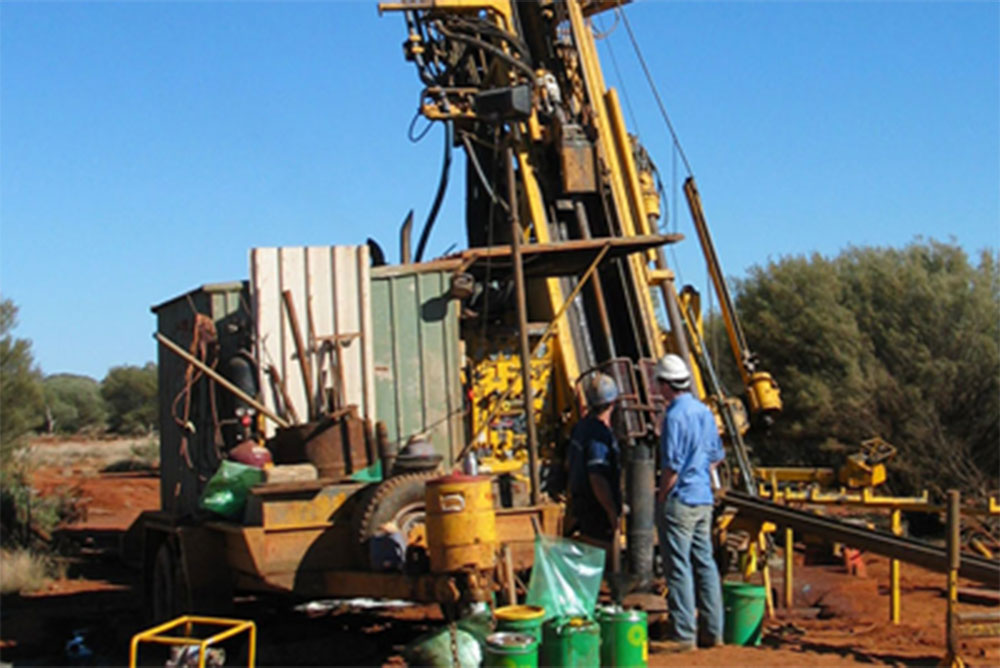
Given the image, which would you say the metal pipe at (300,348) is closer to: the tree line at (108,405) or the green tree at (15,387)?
the green tree at (15,387)

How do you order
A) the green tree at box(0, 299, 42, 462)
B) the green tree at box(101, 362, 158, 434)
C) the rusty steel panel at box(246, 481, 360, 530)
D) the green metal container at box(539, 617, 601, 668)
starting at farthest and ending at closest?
the green tree at box(101, 362, 158, 434) → the green tree at box(0, 299, 42, 462) → the rusty steel panel at box(246, 481, 360, 530) → the green metal container at box(539, 617, 601, 668)

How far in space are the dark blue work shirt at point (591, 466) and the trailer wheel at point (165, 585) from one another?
3201mm

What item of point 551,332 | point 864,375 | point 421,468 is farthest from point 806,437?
point 421,468

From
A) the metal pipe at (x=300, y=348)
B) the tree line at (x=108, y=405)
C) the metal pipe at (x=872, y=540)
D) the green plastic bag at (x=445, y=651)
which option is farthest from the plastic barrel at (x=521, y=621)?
the tree line at (x=108, y=405)

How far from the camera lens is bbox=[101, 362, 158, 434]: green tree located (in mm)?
47312

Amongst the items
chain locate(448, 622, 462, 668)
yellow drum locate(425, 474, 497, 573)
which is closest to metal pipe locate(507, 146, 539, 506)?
yellow drum locate(425, 474, 497, 573)

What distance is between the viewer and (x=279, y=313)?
10039 mm

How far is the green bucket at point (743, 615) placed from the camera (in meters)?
8.35

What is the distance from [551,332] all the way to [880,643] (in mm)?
4234

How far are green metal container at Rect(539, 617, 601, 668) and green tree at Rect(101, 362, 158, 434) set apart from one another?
40.9 metres

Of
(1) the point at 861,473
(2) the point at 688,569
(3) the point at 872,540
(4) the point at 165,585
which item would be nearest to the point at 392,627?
(4) the point at 165,585

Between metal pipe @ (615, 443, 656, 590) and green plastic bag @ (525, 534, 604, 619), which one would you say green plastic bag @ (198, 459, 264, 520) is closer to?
green plastic bag @ (525, 534, 604, 619)

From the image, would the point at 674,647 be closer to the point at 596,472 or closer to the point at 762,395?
the point at 596,472

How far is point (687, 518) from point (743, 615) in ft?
2.92
